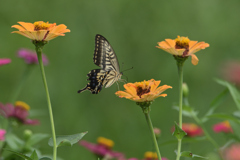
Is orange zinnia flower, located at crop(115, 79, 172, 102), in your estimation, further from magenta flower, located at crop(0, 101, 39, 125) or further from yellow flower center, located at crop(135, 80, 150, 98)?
magenta flower, located at crop(0, 101, 39, 125)

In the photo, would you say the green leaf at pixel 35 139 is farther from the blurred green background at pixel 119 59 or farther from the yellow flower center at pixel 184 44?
the blurred green background at pixel 119 59

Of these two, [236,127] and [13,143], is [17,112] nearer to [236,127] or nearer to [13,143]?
[13,143]

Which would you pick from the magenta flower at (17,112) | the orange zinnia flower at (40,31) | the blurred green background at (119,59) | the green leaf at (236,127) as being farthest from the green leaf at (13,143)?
the blurred green background at (119,59)

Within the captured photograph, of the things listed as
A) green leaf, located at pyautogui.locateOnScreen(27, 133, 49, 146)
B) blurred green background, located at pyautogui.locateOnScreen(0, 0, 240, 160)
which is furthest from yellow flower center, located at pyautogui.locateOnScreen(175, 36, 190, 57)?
blurred green background, located at pyautogui.locateOnScreen(0, 0, 240, 160)

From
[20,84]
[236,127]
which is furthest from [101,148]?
[236,127]

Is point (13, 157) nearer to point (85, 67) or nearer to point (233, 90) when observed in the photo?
point (233, 90)

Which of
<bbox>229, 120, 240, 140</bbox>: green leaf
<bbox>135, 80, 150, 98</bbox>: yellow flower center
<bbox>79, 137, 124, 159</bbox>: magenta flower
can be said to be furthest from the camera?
<bbox>79, 137, 124, 159</bbox>: magenta flower

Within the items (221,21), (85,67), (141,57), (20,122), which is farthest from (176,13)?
(20,122)
